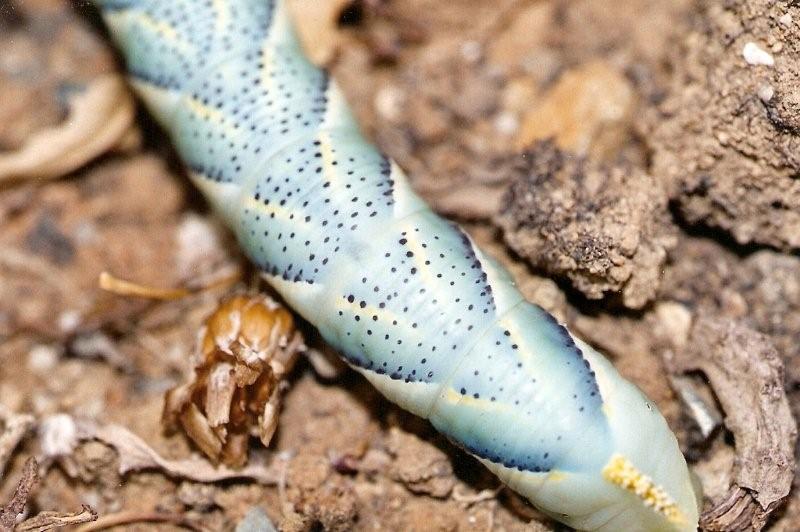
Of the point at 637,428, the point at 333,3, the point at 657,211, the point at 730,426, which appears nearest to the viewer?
the point at 637,428

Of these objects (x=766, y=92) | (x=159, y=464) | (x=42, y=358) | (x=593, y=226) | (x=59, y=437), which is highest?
(x=766, y=92)

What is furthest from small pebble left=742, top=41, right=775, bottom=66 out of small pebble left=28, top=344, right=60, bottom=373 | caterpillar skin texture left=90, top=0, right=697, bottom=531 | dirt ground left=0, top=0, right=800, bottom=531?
small pebble left=28, top=344, right=60, bottom=373

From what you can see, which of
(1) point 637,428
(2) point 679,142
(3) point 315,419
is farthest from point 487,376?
(2) point 679,142

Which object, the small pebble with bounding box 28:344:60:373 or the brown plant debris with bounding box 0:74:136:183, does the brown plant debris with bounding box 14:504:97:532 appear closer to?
the small pebble with bounding box 28:344:60:373

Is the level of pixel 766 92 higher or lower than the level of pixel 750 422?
higher

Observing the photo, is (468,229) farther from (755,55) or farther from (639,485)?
(639,485)

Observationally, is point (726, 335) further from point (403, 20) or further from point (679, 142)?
point (403, 20)

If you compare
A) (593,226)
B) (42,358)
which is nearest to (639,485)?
(593,226)

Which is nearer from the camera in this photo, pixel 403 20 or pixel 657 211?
pixel 657 211
